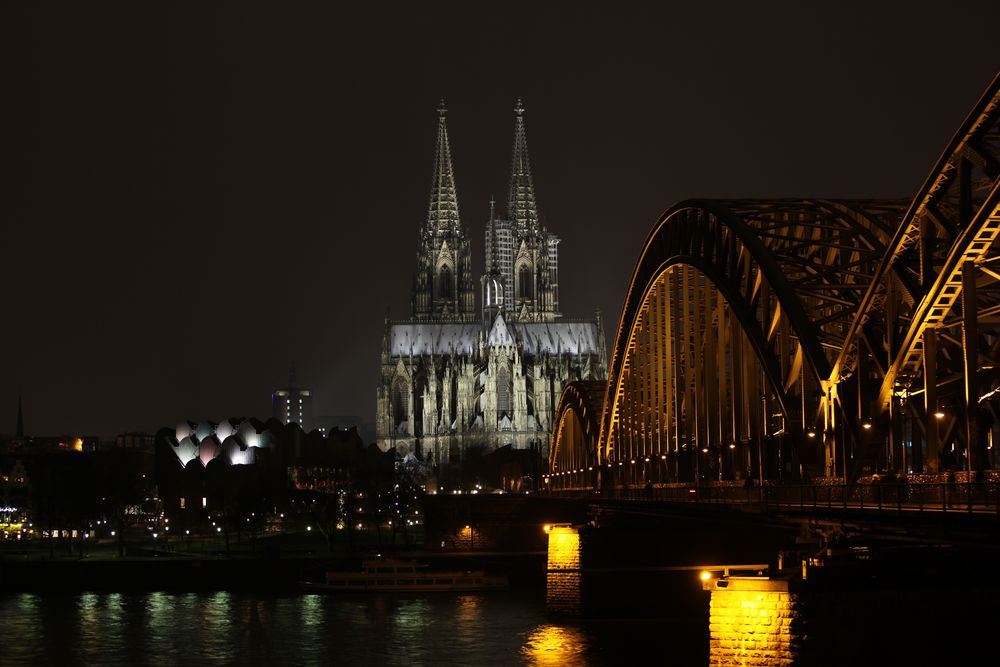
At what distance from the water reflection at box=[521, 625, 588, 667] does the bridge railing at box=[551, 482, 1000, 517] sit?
7034 mm

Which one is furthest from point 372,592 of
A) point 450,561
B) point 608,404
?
point 608,404

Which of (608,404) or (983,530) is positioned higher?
(608,404)

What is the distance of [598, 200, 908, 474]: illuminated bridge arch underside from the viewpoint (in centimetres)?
4722

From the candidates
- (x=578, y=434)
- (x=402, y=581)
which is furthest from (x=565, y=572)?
(x=578, y=434)

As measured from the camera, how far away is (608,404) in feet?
274

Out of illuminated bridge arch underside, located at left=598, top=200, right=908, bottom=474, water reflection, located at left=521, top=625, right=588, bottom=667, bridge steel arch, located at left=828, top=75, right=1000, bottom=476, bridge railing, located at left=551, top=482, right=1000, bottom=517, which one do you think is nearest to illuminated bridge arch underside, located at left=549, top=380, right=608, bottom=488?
illuminated bridge arch underside, located at left=598, top=200, right=908, bottom=474

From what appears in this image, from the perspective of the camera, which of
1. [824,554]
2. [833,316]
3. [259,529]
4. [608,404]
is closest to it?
[824,554]

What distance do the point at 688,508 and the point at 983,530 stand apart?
2378 centimetres

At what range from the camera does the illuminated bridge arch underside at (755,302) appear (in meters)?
47.2

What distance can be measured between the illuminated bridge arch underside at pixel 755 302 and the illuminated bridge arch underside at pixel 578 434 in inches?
896

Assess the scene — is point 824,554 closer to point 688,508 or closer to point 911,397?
point 911,397

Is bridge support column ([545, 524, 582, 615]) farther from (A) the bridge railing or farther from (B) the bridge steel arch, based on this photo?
(B) the bridge steel arch

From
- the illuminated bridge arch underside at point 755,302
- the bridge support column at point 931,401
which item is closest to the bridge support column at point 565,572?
the illuminated bridge arch underside at point 755,302

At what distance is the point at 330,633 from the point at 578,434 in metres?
44.5
